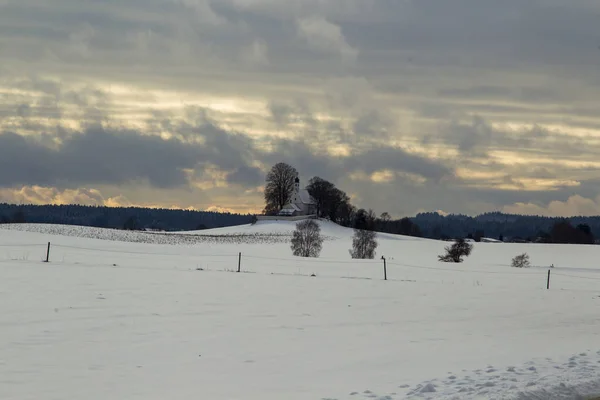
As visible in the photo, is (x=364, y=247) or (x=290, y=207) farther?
(x=290, y=207)

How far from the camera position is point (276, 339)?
1761cm

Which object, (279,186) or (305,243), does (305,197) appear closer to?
(279,186)

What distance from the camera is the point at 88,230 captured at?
90.6 m

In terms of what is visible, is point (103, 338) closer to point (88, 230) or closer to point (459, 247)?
point (459, 247)

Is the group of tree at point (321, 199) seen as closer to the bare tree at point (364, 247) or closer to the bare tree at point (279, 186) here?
the bare tree at point (279, 186)

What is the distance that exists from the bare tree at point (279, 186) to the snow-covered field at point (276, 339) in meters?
110

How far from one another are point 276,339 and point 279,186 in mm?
128343

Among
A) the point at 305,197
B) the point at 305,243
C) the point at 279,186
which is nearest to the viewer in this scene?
the point at 305,243

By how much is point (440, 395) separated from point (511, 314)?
1486 centimetres

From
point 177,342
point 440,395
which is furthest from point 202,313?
point 440,395

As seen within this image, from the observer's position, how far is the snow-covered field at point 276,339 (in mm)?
12359

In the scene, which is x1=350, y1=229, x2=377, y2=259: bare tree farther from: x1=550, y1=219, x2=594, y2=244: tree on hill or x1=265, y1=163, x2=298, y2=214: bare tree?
x1=550, y1=219, x2=594, y2=244: tree on hill

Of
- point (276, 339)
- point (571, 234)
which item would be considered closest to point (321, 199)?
point (571, 234)

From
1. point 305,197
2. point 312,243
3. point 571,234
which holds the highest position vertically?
point 305,197
